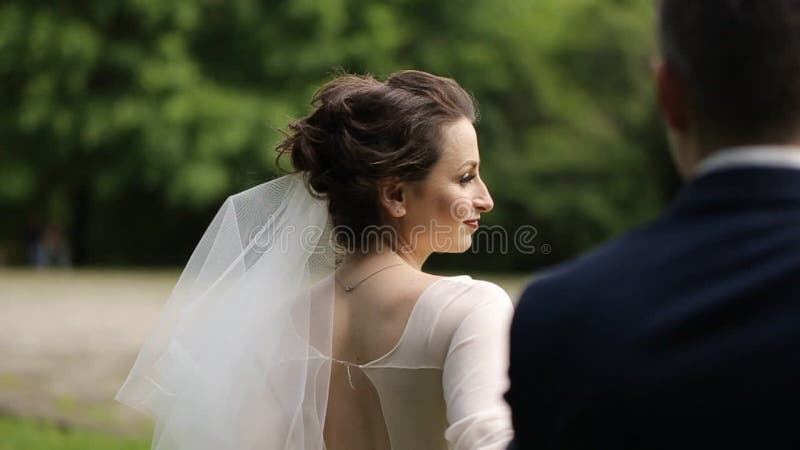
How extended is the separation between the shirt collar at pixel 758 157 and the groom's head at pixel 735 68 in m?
0.01

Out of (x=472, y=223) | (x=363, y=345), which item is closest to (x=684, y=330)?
(x=363, y=345)

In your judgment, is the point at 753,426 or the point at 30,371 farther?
the point at 30,371

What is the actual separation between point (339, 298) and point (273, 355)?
0.83ft

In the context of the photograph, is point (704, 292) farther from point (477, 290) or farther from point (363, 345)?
point (363, 345)

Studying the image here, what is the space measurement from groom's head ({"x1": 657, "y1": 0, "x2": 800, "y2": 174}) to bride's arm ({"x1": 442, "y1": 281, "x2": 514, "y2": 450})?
0.81 meters

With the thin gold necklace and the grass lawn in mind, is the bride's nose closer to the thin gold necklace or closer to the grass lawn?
the thin gold necklace

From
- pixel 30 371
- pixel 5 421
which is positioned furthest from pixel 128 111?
pixel 5 421

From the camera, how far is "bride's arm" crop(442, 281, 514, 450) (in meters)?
1.99

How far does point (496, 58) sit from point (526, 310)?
2795cm

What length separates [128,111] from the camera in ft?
80.9

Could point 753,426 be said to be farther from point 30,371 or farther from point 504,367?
point 30,371

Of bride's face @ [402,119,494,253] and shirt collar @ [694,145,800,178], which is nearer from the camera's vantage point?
shirt collar @ [694,145,800,178]

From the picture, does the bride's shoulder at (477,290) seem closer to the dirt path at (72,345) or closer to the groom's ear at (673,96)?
the groom's ear at (673,96)

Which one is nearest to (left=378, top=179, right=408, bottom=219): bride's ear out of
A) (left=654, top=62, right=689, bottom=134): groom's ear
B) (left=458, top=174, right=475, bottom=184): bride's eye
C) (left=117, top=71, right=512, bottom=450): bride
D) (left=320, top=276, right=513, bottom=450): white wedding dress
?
(left=117, top=71, right=512, bottom=450): bride
